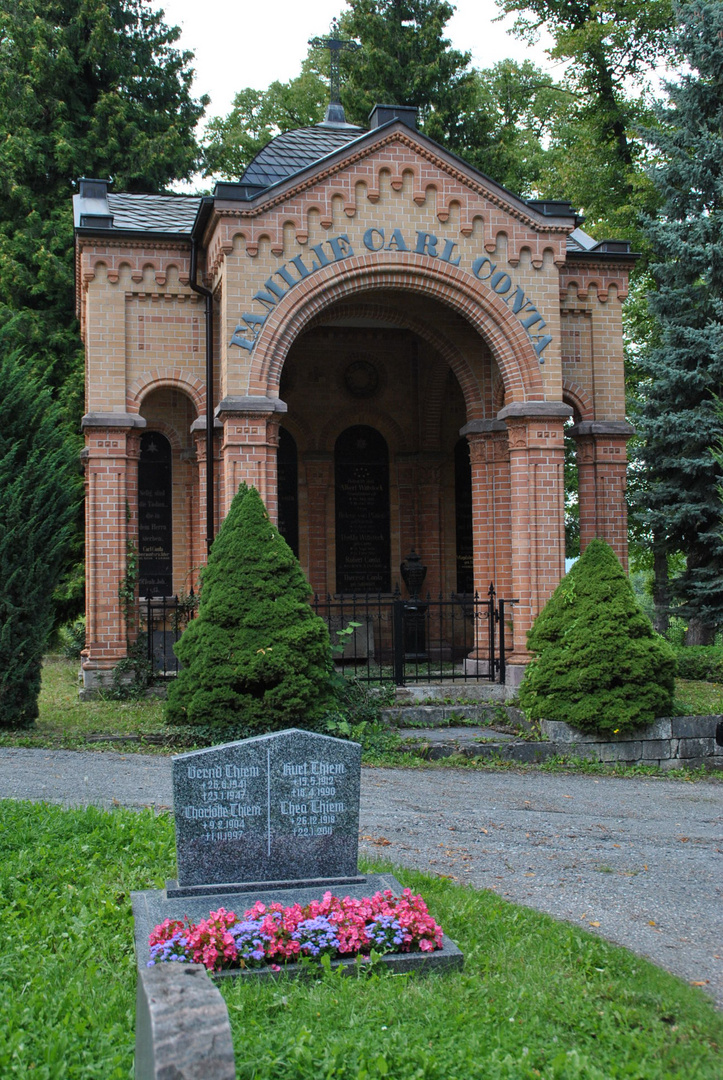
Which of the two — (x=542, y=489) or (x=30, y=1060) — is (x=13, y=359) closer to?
(x=542, y=489)

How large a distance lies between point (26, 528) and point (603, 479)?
865 cm

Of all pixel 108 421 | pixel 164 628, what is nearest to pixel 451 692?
pixel 164 628

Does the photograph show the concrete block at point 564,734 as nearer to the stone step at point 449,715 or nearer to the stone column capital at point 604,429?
the stone step at point 449,715

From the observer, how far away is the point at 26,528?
11.1 m

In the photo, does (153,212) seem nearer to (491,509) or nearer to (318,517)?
(318,517)

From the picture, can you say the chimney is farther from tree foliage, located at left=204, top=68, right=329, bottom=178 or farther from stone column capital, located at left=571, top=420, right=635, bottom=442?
tree foliage, located at left=204, top=68, right=329, bottom=178

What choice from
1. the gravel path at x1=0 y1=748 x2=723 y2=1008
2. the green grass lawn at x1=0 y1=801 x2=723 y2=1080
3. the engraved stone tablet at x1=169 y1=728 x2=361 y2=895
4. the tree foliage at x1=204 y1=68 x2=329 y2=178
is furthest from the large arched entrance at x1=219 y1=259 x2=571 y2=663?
the tree foliage at x1=204 y1=68 x2=329 y2=178

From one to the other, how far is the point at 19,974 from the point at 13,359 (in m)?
8.36

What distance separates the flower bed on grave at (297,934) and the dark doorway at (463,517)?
1295 cm

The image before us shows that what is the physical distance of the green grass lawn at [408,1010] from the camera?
370cm

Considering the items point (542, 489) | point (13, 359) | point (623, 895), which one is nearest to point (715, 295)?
point (542, 489)

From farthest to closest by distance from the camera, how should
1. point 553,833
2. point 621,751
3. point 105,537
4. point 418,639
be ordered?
1. point 418,639
2. point 105,537
3. point 621,751
4. point 553,833

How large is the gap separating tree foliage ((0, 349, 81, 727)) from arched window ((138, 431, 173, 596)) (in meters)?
5.11

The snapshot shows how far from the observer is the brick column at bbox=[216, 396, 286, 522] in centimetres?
1253
